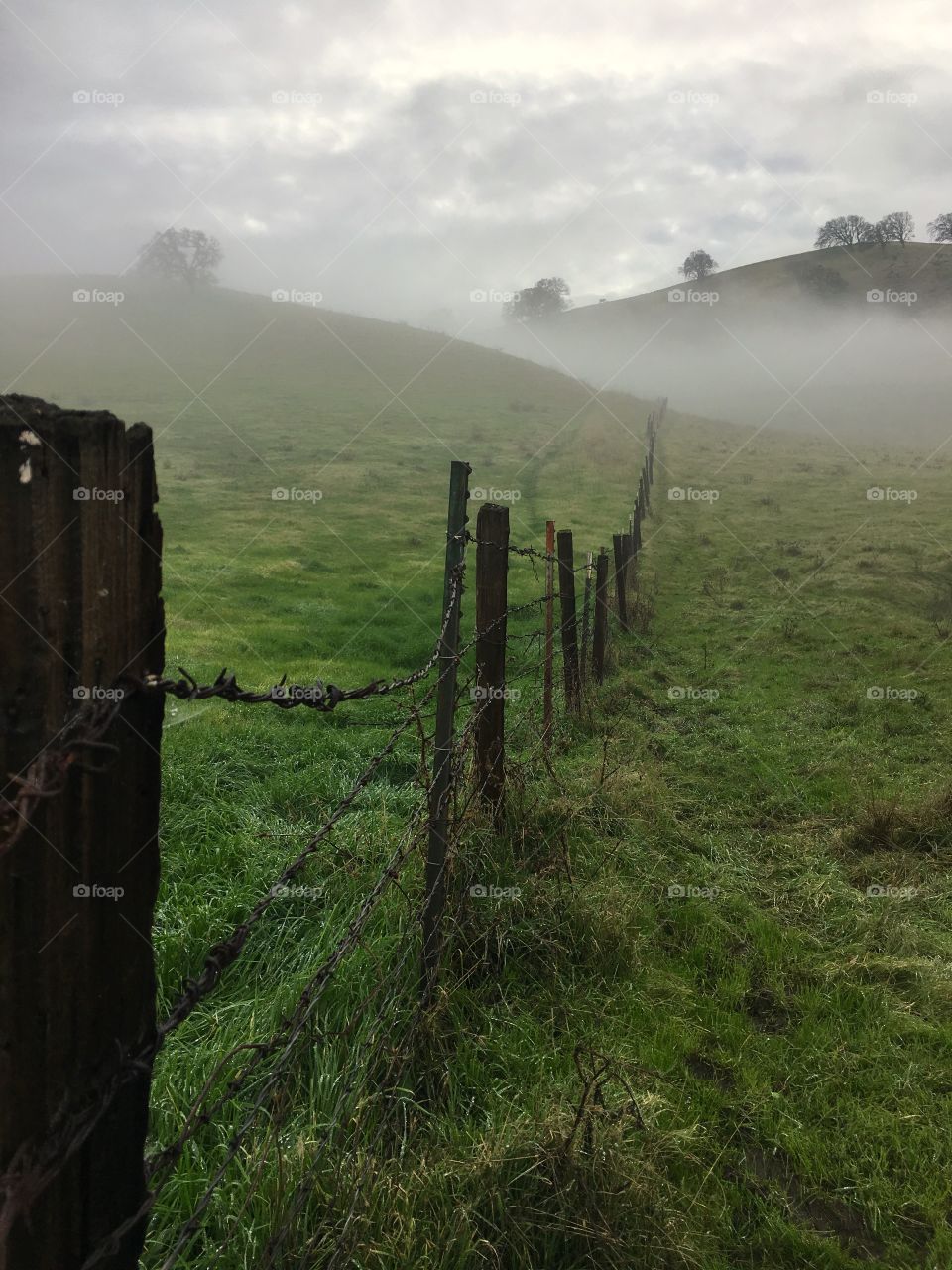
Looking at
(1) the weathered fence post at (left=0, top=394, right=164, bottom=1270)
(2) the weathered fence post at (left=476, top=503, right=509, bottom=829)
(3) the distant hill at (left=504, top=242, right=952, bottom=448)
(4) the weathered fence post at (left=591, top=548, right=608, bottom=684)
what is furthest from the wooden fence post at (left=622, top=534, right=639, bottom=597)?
(3) the distant hill at (left=504, top=242, right=952, bottom=448)

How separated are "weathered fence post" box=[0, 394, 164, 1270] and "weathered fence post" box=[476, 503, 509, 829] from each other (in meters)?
3.50

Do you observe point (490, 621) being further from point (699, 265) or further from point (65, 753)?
point (699, 265)

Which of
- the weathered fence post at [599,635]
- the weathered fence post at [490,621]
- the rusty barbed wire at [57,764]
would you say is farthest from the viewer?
the weathered fence post at [599,635]

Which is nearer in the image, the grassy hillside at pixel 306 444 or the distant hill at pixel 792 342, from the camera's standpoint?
the grassy hillside at pixel 306 444

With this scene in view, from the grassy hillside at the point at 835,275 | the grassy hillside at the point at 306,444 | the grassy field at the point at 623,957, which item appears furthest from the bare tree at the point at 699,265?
the grassy field at the point at 623,957

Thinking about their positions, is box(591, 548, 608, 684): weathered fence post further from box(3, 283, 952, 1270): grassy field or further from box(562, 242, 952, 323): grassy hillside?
box(562, 242, 952, 323): grassy hillside

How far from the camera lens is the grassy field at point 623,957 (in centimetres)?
285

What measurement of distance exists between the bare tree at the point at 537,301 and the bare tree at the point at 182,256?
47.1m

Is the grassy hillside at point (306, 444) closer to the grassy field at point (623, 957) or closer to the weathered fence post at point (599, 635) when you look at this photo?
the grassy field at point (623, 957)

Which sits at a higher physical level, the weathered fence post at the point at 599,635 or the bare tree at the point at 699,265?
the bare tree at the point at 699,265

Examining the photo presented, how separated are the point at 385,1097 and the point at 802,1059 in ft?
7.16

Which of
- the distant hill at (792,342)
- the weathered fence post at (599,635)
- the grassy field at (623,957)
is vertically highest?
the distant hill at (792,342)

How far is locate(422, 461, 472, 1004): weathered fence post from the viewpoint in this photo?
356 centimetres

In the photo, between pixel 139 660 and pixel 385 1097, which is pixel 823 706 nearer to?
pixel 385 1097
